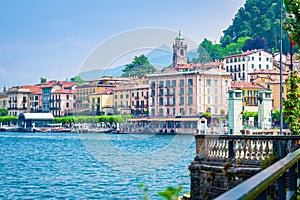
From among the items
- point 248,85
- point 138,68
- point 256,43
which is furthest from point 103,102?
point 248,85

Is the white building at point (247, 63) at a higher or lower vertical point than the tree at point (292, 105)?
higher

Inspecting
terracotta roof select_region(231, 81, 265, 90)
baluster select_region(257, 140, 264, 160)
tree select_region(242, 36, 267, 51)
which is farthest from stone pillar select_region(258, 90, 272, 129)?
tree select_region(242, 36, 267, 51)

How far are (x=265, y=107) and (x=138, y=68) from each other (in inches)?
5246

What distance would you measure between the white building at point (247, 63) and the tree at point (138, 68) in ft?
73.2

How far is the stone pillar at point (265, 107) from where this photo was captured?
83.0 feet

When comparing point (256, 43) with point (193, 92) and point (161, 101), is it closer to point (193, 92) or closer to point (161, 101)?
point (161, 101)

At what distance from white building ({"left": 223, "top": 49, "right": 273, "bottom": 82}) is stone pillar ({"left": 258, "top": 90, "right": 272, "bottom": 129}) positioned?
328ft

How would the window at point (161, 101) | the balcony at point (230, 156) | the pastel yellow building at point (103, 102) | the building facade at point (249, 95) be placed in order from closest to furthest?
the balcony at point (230, 156) → the building facade at point (249, 95) → the window at point (161, 101) → the pastel yellow building at point (103, 102)

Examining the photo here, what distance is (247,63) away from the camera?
4990 inches

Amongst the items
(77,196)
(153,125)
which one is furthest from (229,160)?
(153,125)

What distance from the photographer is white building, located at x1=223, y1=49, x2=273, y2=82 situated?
12631cm

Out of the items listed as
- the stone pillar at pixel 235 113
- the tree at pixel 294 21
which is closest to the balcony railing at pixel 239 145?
the tree at pixel 294 21

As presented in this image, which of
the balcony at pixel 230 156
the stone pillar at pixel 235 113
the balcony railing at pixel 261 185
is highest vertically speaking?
the stone pillar at pixel 235 113

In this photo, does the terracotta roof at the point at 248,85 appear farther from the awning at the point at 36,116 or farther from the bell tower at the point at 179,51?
the awning at the point at 36,116
